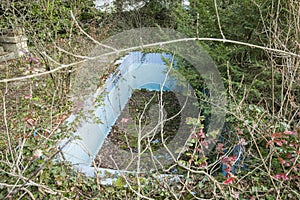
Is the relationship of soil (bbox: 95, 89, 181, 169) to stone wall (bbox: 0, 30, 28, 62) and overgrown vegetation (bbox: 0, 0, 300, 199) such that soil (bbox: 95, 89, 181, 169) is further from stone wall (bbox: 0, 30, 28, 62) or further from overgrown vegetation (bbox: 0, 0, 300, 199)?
stone wall (bbox: 0, 30, 28, 62)

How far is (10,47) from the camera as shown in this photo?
6465mm

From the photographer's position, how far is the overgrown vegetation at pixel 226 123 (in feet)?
7.15

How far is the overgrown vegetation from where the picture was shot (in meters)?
2.18

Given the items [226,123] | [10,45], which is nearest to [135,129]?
[226,123]

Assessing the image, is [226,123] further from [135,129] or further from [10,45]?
[10,45]

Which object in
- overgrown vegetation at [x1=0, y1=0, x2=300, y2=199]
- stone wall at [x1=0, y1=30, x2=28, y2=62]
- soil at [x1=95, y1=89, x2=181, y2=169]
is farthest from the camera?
stone wall at [x1=0, y1=30, x2=28, y2=62]

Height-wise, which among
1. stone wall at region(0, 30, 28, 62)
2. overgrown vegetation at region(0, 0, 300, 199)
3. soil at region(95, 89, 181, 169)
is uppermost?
stone wall at region(0, 30, 28, 62)

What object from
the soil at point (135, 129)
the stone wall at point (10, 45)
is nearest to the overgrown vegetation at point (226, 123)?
the stone wall at point (10, 45)

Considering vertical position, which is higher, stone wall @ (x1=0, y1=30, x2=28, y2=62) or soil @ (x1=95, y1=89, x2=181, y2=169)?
stone wall @ (x1=0, y1=30, x2=28, y2=62)

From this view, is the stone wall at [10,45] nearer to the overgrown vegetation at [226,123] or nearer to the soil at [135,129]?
the overgrown vegetation at [226,123]

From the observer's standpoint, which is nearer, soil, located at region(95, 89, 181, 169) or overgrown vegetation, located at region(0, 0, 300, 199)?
overgrown vegetation, located at region(0, 0, 300, 199)

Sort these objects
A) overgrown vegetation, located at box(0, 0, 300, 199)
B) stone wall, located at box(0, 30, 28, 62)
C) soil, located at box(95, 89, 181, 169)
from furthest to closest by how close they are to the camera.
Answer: stone wall, located at box(0, 30, 28, 62) < soil, located at box(95, 89, 181, 169) < overgrown vegetation, located at box(0, 0, 300, 199)

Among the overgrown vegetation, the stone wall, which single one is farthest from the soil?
the stone wall

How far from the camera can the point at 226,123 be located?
10.7 ft
